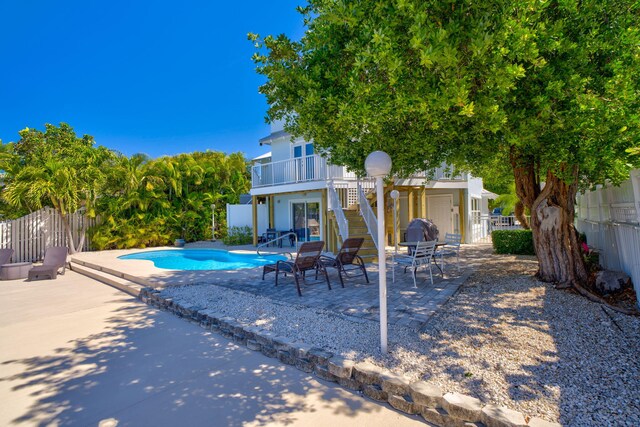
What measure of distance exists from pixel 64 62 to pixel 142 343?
2164 centimetres

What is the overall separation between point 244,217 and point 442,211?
38.6 ft

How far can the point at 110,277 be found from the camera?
9.77m

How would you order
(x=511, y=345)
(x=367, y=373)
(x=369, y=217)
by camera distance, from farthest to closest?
(x=369, y=217) → (x=511, y=345) → (x=367, y=373)

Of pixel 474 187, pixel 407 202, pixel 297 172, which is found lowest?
pixel 407 202

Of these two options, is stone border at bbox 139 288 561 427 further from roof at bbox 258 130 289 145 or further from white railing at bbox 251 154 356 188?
roof at bbox 258 130 289 145

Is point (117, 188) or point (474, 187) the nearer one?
point (117, 188)

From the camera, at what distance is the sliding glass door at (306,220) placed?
17.4 meters

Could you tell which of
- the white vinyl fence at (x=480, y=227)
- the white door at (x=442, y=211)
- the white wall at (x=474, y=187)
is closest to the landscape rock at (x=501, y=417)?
the white vinyl fence at (x=480, y=227)

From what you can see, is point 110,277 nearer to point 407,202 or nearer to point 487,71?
point 487,71

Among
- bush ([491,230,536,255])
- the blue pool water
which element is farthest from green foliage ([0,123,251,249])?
bush ([491,230,536,255])

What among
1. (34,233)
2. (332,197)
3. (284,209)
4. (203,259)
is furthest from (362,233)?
(34,233)

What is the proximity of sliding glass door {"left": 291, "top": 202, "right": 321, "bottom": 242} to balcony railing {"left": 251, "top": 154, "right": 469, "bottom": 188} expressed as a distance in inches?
85.0

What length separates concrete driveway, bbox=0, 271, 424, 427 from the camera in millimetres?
3084

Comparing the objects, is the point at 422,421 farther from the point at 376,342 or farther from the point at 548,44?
the point at 548,44
